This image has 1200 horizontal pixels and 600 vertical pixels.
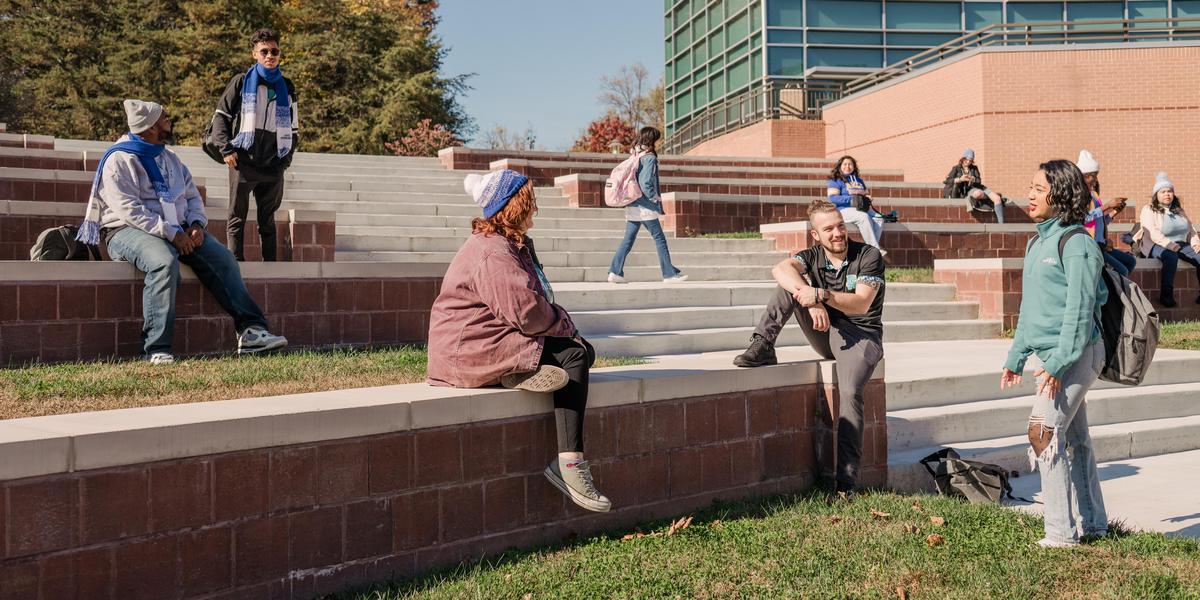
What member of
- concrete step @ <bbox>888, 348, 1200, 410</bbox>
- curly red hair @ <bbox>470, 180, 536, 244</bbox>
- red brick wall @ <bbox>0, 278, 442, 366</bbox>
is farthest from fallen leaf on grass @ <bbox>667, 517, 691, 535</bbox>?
→ red brick wall @ <bbox>0, 278, 442, 366</bbox>

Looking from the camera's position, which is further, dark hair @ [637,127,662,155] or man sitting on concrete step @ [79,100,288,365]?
dark hair @ [637,127,662,155]

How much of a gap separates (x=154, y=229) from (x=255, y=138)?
149 cm

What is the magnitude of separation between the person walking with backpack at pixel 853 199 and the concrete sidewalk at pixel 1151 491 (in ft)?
19.5

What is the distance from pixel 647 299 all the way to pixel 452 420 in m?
6.00

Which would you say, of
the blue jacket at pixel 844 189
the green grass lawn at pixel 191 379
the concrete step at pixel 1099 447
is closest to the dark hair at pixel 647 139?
the blue jacket at pixel 844 189

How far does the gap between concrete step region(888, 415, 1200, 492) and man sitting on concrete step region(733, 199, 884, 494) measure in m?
0.69

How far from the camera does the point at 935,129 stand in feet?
74.5

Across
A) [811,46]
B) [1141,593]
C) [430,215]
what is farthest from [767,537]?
[811,46]

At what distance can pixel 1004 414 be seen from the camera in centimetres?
783

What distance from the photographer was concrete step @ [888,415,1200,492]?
21.4 feet

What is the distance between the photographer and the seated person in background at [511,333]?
15.7 ft

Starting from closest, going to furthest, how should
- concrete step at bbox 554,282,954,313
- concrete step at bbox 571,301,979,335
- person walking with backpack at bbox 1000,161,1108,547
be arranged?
person walking with backpack at bbox 1000,161,1108,547 → concrete step at bbox 571,301,979,335 → concrete step at bbox 554,282,954,313

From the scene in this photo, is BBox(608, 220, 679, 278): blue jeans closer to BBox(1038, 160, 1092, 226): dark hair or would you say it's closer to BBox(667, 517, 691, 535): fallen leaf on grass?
BBox(667, 517, 691, 535): fallen leaf on grass

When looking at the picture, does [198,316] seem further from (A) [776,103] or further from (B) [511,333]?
(A) [776,103]
